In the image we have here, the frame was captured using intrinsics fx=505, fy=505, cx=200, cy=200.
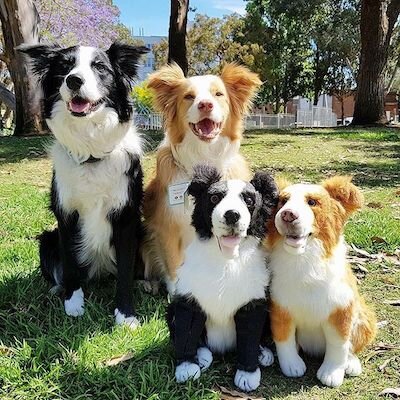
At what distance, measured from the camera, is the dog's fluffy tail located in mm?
3398

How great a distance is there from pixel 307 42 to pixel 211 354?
38.8 meters

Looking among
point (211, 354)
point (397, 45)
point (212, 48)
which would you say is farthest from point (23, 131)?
point (397, 45)

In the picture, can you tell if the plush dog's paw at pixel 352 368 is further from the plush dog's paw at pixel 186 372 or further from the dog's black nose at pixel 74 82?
the dog's black nose at pixel 74 82

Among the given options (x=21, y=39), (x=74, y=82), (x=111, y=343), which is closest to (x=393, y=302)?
(x=111, y=343)

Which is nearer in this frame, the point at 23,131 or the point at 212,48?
the point at 23,131

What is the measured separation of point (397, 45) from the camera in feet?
112

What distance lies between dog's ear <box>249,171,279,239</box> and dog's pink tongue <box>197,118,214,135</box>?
34.5 inches

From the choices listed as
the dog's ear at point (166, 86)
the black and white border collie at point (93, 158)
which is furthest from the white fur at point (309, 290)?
the dog's ear at point (166, 86)

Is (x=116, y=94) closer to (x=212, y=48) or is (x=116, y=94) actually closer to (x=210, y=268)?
(x=210, y=268)

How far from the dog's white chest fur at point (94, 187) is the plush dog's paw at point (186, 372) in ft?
3.41

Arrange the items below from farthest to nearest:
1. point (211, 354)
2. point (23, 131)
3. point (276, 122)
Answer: point (276, 122), point (23, 131), point (211, 354)

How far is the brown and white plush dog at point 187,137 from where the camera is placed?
10.4 feet

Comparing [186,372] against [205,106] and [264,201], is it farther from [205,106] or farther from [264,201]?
[205,106]

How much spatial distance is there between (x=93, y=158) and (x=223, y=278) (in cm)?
121
